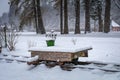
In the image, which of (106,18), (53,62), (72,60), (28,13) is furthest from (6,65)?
(28,13)

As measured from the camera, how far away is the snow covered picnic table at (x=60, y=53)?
32.0ft

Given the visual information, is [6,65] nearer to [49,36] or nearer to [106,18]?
[49,36]

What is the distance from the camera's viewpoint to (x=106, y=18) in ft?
87.2

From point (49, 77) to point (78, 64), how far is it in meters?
1.91

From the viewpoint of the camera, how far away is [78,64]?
10.4 m

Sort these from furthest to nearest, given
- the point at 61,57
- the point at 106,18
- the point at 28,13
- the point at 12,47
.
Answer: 1. the point at 28,13
2. the point at 106,18
3. the point at 12,47
4. the point at 61,57

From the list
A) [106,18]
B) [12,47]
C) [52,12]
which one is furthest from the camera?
[52,12]

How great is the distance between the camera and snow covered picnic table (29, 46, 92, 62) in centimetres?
976

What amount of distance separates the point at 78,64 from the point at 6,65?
3299 millimetres

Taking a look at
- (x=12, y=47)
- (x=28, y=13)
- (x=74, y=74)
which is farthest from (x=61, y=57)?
(x=28, y=13)

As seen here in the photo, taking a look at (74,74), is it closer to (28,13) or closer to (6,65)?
(6,65)

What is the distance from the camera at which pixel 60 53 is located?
996cm

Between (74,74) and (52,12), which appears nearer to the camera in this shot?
(74,74)

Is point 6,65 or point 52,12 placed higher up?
point 52,12
